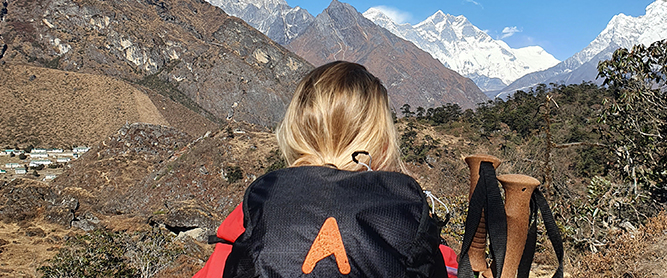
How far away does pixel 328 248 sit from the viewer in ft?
3.48

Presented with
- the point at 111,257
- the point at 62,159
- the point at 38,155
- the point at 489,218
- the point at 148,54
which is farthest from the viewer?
the point at 148,54

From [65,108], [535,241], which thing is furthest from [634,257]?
[65,108]

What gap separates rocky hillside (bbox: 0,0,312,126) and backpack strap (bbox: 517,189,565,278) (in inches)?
3080

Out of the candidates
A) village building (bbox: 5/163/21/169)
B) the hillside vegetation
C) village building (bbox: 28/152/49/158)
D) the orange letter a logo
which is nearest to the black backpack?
the orange letter a logo

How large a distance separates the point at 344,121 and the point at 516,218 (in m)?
0.68

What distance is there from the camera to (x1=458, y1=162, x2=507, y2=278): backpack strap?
117cm

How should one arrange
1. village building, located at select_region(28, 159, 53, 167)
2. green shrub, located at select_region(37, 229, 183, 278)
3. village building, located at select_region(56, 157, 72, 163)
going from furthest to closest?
village building, located at select_region(56, 157, 72, 163), village building, located at select_region(28, 159, 53, 167), green shrub, located at select_region(37, 229, 183, 278)

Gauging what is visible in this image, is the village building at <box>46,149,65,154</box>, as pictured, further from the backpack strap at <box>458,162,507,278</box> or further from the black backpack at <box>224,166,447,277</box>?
the backpack strap at <box>458,162,507,278</box>

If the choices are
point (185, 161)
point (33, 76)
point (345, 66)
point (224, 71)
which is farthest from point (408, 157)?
point (224, 71)

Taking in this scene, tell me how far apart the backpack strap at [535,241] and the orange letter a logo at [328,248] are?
0.61m

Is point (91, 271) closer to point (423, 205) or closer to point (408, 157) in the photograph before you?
point (423, 205)

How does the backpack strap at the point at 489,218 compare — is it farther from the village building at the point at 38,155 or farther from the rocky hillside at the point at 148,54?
the rocky hillside at the point at 148,54

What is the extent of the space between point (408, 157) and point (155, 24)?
10082 centimetres

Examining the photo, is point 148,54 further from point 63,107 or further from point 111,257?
point 111,257
